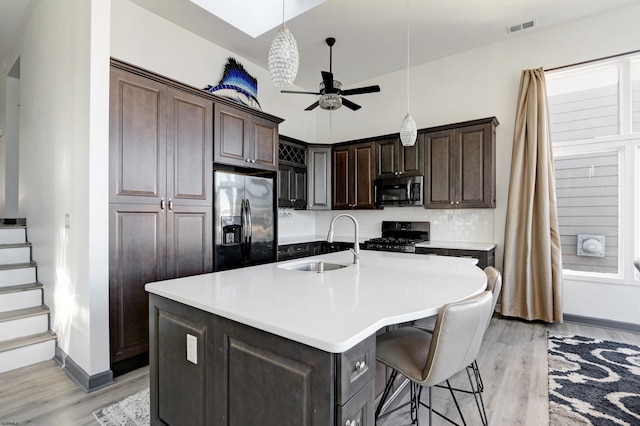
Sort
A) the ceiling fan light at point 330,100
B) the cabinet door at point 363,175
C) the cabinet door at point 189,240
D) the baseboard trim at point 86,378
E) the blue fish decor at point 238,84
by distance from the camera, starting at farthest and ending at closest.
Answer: the cabinet door at point 363,175 → the blue fish decor at point 238,84 → the ceiling fan light at point 330,100 → the cabinet door at point 189,240 → the baseboard trim at point 86,378

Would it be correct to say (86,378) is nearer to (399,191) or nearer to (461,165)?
(399,191)

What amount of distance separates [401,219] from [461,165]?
1.24m

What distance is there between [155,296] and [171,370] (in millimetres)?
370

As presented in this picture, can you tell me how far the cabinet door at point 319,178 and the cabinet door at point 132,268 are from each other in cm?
271

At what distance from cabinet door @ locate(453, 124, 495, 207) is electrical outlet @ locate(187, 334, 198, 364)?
11.8 ft

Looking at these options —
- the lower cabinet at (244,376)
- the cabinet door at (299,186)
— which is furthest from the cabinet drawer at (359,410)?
the cabinet door at (299,186)

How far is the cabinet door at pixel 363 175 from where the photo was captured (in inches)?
188

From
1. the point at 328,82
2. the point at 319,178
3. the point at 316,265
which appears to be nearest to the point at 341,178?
the point at 319,178

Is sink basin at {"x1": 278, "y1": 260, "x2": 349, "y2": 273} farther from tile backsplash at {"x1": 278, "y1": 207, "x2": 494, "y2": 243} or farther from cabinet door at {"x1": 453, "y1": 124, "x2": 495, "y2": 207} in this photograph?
tile backsplash at {"x1": 278, "y1": 207, "x2": 494, "y2": 243}

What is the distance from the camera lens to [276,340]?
1.10 metres

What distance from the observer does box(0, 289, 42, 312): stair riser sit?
2910 mm

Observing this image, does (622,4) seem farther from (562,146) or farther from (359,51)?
(359,51)

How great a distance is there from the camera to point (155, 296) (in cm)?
163

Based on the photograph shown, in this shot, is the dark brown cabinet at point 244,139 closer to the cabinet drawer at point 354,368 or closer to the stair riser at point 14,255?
the stair riser at point 14,255
